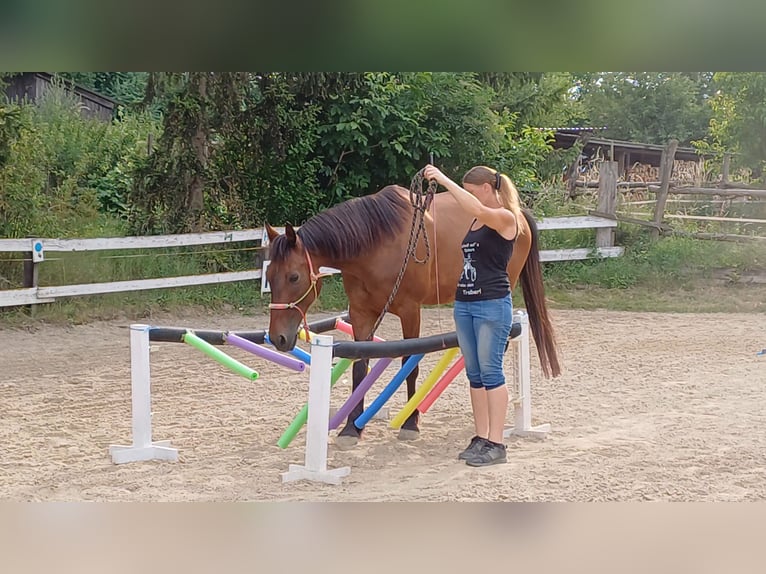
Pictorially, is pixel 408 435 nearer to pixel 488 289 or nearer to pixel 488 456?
pixel 488 456

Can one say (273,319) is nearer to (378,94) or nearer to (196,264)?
(196,264)

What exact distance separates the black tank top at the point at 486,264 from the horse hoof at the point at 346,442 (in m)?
1.01

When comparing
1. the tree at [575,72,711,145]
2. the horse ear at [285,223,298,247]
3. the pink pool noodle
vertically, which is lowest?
the pink pool noodle

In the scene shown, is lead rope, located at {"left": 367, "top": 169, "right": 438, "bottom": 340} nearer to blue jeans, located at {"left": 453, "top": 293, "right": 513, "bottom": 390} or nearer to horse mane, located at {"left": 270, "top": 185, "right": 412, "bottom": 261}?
horse mane, located at {"left": 270, "top": 185, "right": 412, "bottom": 261}

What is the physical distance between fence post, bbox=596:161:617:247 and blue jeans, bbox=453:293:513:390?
6822mm

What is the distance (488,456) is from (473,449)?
0.09 m

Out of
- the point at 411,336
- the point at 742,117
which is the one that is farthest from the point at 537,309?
the point at 742,117

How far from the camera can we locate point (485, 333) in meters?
3.40

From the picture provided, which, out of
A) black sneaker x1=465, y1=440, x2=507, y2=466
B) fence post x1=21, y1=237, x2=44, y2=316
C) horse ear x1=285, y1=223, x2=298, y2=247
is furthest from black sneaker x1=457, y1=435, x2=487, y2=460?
fence post x1=21, y1=237, x2=44, y2=316

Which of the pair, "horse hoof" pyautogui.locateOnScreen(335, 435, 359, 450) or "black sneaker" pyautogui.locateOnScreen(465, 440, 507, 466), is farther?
"horse hoof" pyautogui.locateOnScreen(335, 435, 359, 450)

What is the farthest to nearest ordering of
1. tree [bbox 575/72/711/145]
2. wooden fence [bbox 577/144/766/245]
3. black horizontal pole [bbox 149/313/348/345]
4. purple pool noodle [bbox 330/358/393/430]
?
tree [bbox 575/72/711/145], wooden fence [bbox 577/144/766/245], black horizontal pole [bbox 149/313/348/345], purple pool noodle [bbox 330/358/393/430]

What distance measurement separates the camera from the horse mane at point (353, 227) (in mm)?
3654

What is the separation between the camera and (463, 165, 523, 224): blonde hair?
11.0 ft
